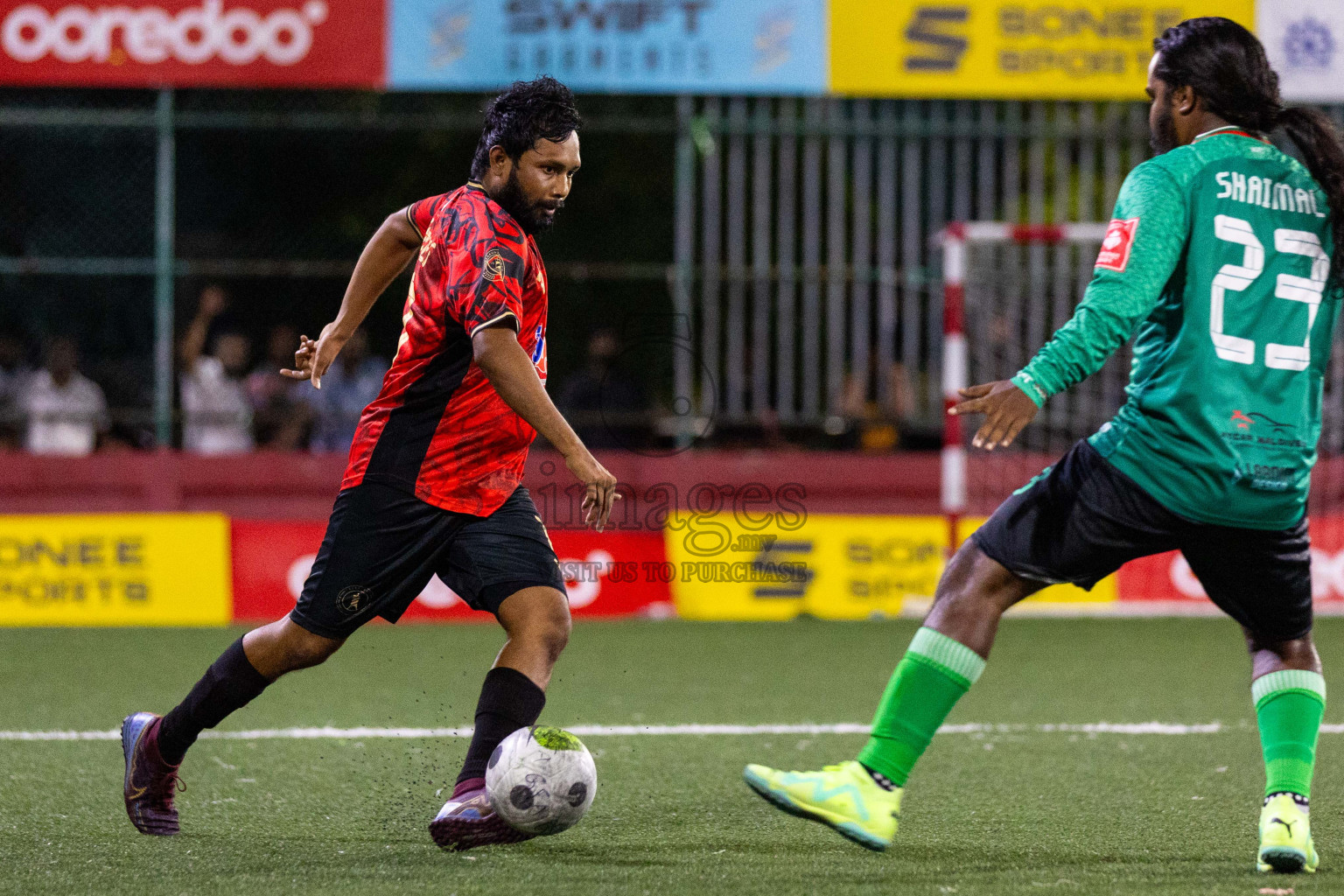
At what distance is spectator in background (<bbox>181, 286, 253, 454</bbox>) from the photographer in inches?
475

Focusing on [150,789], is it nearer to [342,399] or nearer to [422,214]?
[422,214]

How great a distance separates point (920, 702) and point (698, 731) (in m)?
2.55

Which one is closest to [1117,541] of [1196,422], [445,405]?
[1196,422]

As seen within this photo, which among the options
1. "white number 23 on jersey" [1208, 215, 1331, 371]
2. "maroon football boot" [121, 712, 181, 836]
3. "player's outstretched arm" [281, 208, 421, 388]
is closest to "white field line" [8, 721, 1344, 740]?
"maroon football boot" [121, 712, 181, 836]

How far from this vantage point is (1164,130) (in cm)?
393

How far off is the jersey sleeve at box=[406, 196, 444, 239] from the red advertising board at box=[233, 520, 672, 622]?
590 cm

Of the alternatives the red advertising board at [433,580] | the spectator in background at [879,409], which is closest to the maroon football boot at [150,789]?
the red advertising board at [433,580]

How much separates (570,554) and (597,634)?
92 centimetres

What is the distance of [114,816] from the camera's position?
4684 mm

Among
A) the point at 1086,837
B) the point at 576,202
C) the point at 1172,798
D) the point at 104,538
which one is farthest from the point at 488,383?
the point at 576,202

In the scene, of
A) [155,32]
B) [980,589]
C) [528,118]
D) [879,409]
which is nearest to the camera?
[980,589]

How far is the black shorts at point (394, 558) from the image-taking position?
4254mm

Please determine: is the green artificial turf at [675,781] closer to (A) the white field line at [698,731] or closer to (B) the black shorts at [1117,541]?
(A) the white field line at [698,731]

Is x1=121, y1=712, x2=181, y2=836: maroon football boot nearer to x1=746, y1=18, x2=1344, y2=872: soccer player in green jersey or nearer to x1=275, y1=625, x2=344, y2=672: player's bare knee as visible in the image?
x1=275, y1=625, x2=344, y2=672: player's bare knee
